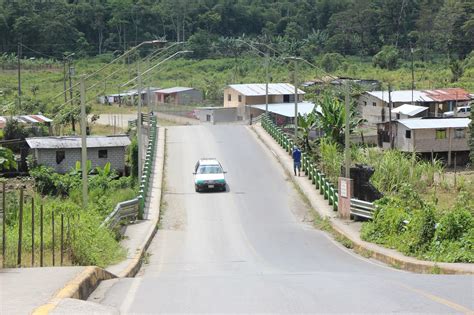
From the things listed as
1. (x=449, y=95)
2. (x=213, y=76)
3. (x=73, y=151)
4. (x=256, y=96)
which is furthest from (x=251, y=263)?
(x=213, y=76)

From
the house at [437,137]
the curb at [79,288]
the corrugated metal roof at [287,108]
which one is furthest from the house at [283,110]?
the curb at [79,288]

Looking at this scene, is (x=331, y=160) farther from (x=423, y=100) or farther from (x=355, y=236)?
(x=423, y=100)

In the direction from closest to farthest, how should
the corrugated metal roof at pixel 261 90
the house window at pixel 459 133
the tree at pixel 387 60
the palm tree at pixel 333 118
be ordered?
the palm tree at pixel 333 118, the house window at pixel 459 133, the corrugated metal roof at pixel 261 90, the tree at pixel 387 60

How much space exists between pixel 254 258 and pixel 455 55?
104 meters

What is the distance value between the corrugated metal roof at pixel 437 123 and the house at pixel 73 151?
70.3 feet

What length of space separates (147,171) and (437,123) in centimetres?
2754

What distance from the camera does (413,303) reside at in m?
11.0

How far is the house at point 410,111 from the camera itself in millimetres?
68812

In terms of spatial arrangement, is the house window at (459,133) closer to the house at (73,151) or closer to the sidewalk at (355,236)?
the sidewalk at (355,236)

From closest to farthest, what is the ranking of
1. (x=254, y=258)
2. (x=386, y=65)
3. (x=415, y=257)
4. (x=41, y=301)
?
(x=41, y=301) < (x=415, y=257) < (x=254, y=258) < (x=386, y=65)

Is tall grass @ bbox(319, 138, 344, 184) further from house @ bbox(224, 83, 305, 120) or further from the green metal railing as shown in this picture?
house @ bbox(224, 83, 305, 120)

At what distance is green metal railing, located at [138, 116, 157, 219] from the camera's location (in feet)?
102

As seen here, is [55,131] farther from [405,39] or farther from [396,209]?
[405,39]

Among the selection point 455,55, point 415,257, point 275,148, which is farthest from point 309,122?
point 455,55
